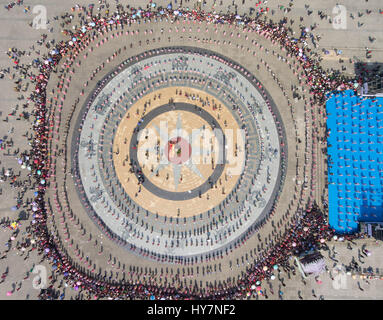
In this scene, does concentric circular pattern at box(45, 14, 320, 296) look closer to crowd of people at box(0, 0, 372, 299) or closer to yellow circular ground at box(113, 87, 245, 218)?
yellow circular ground at box(113, 87, 245, 218)

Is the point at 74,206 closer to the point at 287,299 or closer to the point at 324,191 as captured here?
the point at 287,299

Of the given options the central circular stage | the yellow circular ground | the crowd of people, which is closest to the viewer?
the crowd of people

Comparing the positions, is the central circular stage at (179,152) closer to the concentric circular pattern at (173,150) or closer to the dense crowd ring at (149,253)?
the concentric circular pattern at (173,150)

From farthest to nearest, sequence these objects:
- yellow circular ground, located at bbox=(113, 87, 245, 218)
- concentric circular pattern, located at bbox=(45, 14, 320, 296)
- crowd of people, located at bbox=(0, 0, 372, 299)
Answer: yellow circular ground, located at bbox=(113, 87, 245, 218) → concentric circular pattern, located at bbox=(45, 14, 320, 296) → crowd of people, located at bbox=(0, 0, 372, 299)

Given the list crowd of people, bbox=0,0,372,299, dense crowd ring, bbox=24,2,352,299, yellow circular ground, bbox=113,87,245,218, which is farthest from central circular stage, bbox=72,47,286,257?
crowd of people, bbox=0,0,372,299

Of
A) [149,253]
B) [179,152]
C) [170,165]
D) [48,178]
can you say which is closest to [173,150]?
[179,152]

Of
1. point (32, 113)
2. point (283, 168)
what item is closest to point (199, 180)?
point (283, 168)
